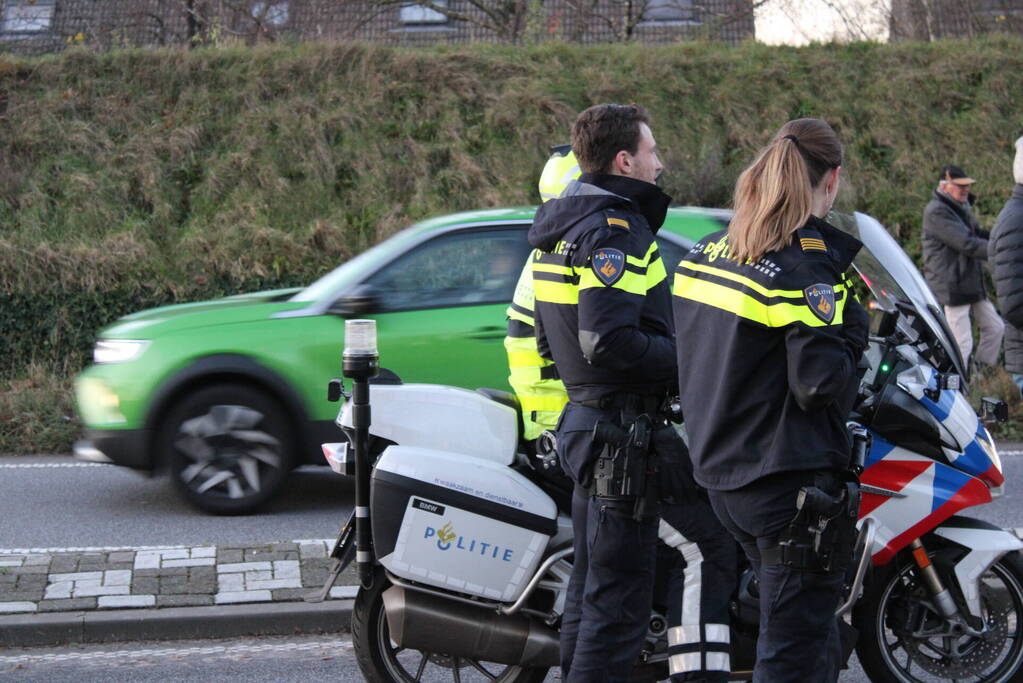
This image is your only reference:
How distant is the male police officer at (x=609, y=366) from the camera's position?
3645mm

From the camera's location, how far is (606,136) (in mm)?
3830

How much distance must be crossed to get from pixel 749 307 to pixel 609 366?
0.63 metres

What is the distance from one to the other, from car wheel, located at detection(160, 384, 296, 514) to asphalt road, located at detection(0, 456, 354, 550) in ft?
0.45

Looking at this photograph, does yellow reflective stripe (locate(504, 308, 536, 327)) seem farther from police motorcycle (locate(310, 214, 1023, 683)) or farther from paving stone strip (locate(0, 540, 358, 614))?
paving stone strip (locate(0, 540, 358, 614))

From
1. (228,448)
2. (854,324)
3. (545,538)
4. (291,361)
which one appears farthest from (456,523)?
(228,448)

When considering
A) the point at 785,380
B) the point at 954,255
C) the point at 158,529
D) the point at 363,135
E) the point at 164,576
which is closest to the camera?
the point at 785,380

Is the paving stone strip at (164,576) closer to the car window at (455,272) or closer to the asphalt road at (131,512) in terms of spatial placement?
the asphalt road at (131,512)

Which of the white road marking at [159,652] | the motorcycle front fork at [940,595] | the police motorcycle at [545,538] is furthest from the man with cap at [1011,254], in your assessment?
the white road marking at [159,652]

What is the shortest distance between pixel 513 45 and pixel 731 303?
15.6m

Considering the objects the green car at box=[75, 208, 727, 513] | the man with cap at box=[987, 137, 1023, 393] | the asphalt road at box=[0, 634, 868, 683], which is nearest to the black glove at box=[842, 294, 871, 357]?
the asphalt road at box=[0, 634, 868, 683]

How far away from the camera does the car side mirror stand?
7.27m

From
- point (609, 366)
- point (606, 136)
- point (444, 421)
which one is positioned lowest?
point (444, 421)

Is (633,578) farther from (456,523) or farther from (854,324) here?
(854,324)

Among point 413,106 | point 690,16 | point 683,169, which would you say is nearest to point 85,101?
point 413,106
